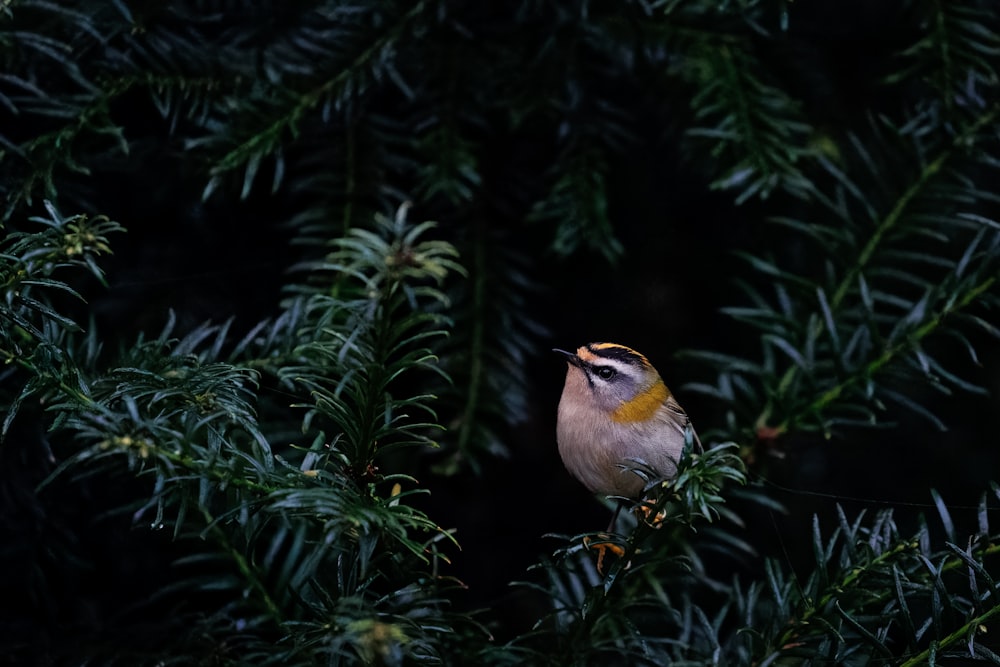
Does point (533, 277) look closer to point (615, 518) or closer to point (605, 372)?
point (605, 372)

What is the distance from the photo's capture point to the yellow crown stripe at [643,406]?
1.26 metres

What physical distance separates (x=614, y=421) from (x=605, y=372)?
0.08 meters

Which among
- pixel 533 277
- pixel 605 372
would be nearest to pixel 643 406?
pixel 605 372

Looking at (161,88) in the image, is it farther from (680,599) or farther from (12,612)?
(680,599)

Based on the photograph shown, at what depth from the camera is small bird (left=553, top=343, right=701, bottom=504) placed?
3.80 feet

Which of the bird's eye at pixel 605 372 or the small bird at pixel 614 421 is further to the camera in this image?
the bird's eye at pixel 605 372

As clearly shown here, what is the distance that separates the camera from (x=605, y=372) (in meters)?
1.27

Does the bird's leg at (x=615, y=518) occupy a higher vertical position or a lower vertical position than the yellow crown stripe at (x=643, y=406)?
lower

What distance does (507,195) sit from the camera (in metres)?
1.43

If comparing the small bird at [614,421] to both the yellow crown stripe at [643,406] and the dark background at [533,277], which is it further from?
the dark background at [533,277]

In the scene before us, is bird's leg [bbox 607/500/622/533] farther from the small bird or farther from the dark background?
the dark background

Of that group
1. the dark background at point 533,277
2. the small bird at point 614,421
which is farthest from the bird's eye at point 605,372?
the dark background at point 533,277

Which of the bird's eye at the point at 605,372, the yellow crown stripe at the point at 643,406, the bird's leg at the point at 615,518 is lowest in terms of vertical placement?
the bird's leg at the point at 615,518

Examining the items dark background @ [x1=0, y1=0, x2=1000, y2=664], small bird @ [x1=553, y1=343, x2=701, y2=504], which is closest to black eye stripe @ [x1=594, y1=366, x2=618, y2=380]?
small bird @ [x1=553, y1=343, x2=701, y2=504]
